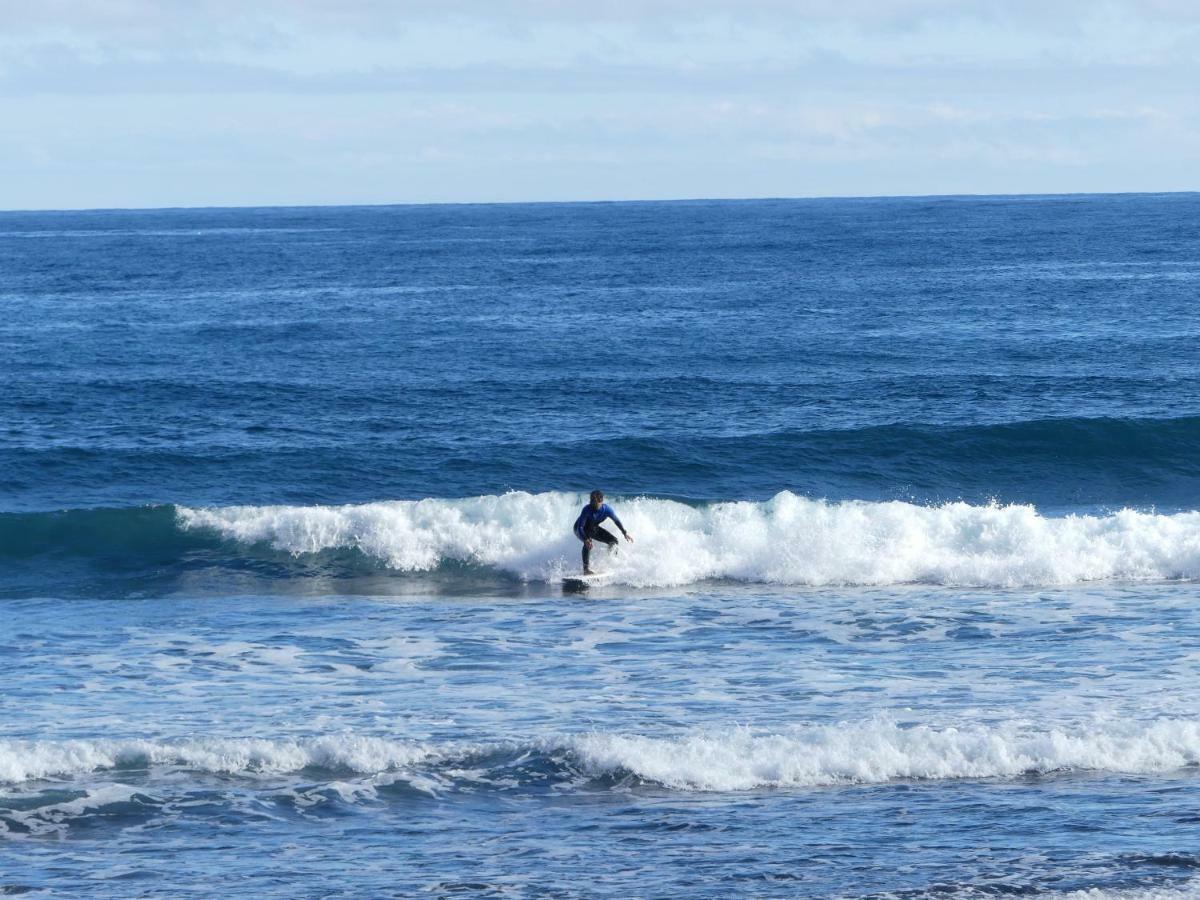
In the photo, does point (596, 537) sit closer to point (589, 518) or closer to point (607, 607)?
point (589, 518)

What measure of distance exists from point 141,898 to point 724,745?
239 inches

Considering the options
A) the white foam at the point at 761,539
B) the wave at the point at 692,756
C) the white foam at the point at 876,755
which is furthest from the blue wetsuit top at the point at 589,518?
the white foam at the point at 876,755

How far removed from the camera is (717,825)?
13.8 m

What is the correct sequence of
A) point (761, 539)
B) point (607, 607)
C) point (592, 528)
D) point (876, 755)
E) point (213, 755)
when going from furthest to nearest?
point (761, 539) < point (592, 528) < point (607, 607) < point (213, 755) < point (876, 755)

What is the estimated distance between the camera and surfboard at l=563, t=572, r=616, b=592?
971 inches

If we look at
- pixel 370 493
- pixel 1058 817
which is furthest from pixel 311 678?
pixel 370 493

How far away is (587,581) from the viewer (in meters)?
24.8

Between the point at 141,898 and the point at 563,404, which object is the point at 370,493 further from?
the point at 141,898

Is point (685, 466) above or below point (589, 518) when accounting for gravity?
above

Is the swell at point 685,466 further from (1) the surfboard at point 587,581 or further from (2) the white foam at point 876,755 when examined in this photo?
(2) the white foam at point 876,755

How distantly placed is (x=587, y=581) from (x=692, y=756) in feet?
31.7

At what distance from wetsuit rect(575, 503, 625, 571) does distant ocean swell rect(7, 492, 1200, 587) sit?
47cm

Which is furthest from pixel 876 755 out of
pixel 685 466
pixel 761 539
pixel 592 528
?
pixel 685 466

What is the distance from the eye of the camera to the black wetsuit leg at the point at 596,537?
2489cm
